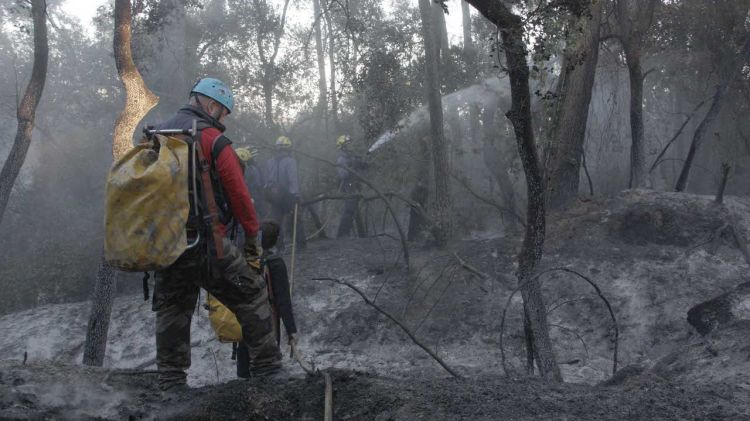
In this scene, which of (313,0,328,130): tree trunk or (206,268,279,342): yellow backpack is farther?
(313,0,328,130): tree trunk

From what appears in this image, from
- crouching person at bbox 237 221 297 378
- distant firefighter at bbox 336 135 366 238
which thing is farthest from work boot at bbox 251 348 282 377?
distant firefighter at bbox 336 135 366 238

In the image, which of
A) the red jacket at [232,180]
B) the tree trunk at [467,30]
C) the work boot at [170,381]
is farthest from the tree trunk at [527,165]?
the tree trunk at [467,30]

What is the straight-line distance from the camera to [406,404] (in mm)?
3816

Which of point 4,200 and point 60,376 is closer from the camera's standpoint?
point 60,376

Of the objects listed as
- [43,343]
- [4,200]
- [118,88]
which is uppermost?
[118,88]

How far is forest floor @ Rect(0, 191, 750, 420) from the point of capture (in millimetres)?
3957

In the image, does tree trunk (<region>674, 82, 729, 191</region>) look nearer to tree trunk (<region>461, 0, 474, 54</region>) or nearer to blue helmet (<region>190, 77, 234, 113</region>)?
tree trunk (<region>461, 0, 474, 54</region>)

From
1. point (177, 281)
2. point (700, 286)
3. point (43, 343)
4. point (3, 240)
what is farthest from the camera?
point (3, 240)

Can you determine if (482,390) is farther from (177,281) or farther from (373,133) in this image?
(373,133)

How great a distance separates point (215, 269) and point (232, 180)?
0.56 m

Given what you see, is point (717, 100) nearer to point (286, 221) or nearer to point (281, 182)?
point (281, 182)

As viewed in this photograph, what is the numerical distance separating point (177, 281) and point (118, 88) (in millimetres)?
16535

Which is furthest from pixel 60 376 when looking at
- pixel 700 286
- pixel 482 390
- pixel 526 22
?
pixel 700 286

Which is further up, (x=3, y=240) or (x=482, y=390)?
(x=3, y=240)
